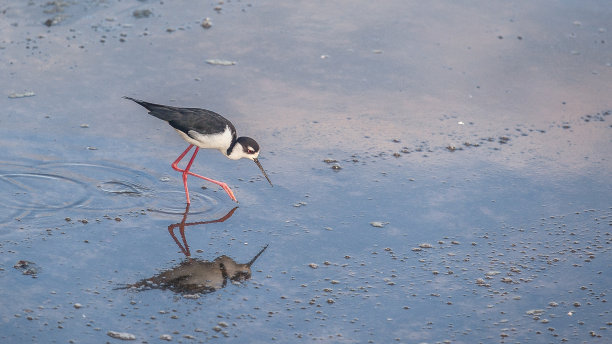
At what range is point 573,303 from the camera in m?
5.61

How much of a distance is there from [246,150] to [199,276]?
1445 mm

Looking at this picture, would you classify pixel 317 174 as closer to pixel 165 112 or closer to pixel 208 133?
pixel 208 133

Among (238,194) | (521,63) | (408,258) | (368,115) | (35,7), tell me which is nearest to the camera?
(408,258)

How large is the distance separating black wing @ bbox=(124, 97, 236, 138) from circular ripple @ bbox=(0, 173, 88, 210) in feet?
2.84

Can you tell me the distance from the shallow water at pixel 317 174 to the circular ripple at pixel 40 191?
0.9 inches

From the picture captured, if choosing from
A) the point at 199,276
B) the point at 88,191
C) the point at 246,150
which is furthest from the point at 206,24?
the point at 199,276

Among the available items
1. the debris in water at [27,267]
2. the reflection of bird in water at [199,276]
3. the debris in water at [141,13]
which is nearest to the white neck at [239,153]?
the reflection of bird in water at [199,276]

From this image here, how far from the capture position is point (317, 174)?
7.16 metres

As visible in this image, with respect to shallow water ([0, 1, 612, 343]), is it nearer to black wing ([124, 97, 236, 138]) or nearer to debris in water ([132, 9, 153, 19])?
debris in water ([132, 9, 153, 19])

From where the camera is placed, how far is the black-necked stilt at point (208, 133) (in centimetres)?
673

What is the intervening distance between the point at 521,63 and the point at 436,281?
15.2ft

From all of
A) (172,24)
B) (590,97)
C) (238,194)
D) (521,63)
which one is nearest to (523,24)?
(521,63)

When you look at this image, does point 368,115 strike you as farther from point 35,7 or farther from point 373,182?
point 35,7

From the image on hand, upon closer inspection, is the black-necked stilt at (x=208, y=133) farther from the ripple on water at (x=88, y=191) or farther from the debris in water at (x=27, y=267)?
the debris in water at (x=27, y=267)
